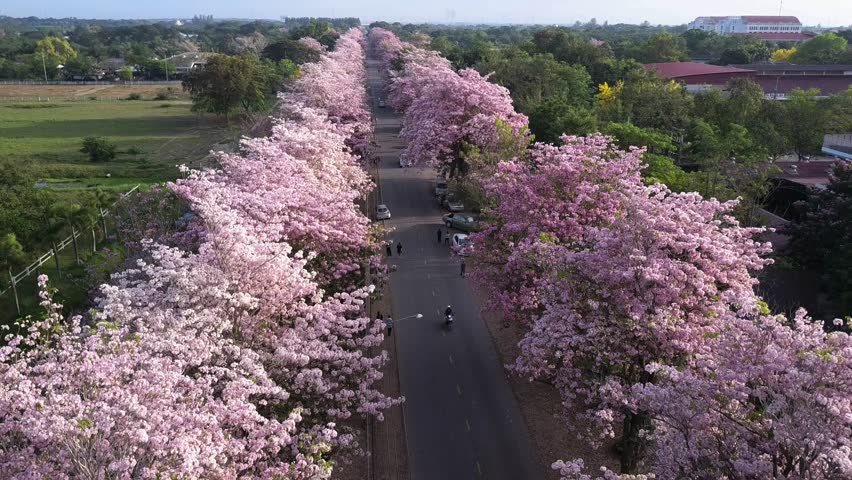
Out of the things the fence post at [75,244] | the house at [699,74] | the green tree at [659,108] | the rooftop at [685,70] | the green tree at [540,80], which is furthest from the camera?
the rooftop at [685,70]

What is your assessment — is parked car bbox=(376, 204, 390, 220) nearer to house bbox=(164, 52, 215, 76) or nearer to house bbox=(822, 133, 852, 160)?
house bbox=(822, 133, 852, 160)

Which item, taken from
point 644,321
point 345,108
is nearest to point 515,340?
point 644,321

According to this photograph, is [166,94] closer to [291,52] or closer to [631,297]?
[291,52]

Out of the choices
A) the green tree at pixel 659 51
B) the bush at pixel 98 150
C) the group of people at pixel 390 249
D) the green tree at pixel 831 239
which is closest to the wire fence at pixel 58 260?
the group of people at pixel 390 249

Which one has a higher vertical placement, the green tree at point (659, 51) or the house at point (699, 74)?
the green tree at point (659, 51)

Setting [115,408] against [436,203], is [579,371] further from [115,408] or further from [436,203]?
[436,203]

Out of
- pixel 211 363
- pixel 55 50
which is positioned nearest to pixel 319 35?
pixel 55 50

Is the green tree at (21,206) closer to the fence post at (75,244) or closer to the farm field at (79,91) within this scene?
the fence post at (75,244)
